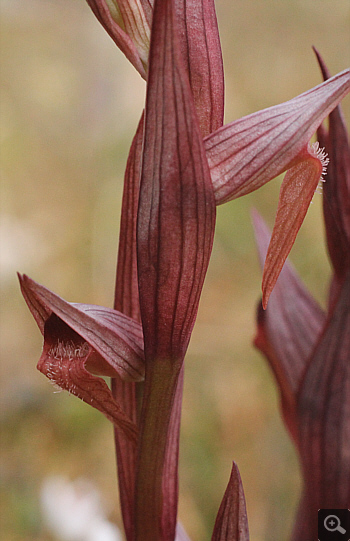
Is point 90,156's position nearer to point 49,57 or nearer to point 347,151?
point 49,57

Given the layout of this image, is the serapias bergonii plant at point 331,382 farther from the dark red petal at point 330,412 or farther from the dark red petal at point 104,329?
the dark red petal at point 104,329

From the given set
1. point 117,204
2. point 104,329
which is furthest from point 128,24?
point 117,204

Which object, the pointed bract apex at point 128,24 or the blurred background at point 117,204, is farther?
the blurred background at point 117,204

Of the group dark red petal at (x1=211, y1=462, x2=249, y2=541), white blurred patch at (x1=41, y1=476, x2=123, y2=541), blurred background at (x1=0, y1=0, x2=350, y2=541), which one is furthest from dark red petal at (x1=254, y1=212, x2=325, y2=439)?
blurred background at (x1=0, y1=0, x2=350, y2=541)

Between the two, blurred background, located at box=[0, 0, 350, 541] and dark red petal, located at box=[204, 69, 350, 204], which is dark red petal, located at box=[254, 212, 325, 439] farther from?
blurred background, located at box=[0, 0, 350, 541]

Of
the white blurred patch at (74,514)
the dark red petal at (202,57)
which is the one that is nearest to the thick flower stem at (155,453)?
the dark red petal at (202,57)

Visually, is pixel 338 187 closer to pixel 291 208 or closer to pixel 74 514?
pixel 291 208
